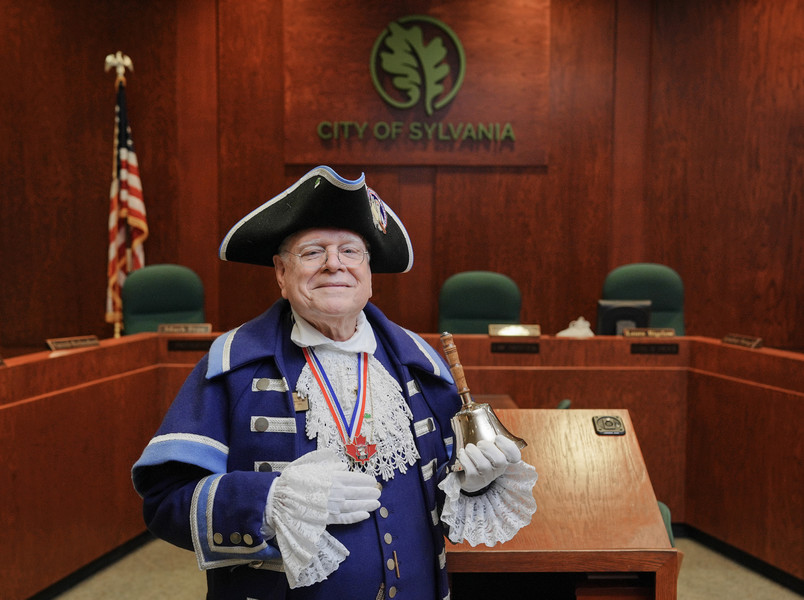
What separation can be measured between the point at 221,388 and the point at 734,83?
489cm

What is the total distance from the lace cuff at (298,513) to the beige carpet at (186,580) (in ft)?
6.70

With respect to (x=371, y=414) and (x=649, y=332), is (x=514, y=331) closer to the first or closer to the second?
(x=649, y=332)

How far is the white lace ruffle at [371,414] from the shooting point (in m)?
1.36

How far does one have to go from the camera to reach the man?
1218mm

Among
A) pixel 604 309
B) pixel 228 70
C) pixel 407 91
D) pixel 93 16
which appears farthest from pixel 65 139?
pixel 604 309

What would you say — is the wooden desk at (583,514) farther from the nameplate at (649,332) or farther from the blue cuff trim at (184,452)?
the nameplate at (649,332)

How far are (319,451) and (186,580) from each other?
2216 mm

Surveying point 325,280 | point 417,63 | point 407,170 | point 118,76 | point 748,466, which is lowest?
point 748,466

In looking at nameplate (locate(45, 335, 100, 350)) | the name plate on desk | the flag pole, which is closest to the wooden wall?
the flag pole

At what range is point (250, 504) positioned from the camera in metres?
1.19

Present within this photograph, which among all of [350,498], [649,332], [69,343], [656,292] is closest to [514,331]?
[649,332]

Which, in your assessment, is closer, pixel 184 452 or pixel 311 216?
pixel 184 452

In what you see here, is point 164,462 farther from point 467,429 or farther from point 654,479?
point 654,479

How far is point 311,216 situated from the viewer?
1.37 m
